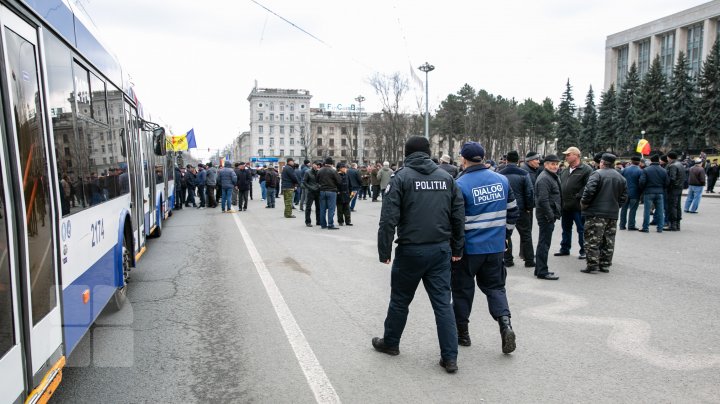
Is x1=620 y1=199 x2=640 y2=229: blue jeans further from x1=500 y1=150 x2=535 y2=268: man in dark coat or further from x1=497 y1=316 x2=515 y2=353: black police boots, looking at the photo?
x1=497 y1=316 x2=515 y2=353: black police boots

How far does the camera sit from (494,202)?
4762 mm

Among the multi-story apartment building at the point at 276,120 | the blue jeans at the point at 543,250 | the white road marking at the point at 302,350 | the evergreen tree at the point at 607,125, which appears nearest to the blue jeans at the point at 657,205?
the blue jeans at the point at 543,250

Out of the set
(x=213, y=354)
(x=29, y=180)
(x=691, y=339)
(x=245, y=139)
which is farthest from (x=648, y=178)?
(x=245, y=139)

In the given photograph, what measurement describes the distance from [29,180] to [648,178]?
1326cm

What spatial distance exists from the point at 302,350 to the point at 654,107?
222ft

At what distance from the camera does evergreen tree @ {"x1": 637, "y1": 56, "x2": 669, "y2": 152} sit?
6112cm

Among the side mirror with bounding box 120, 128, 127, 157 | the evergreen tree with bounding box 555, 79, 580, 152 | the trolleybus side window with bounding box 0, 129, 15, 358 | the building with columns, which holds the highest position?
the building with columns

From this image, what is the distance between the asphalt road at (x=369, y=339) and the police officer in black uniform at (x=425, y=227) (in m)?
0.53

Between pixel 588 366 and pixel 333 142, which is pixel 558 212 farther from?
pixel 333 142

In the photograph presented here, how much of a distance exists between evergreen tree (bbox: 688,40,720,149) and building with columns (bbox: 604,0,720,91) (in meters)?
15.4

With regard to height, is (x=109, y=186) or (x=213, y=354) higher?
(x=109, y=186)

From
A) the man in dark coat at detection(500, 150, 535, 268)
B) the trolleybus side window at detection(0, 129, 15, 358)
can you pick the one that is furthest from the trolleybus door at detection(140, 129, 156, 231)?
the trolleybus side window at detection(0, 129, 15, 358)

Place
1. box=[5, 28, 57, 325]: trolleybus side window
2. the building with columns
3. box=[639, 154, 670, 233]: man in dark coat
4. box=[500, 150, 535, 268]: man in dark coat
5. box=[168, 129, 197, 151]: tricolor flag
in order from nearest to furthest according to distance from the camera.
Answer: box=[5, 28, 57, 325]: trolleybus side window < box=[500, 150, 535, 268]: man in dark coat < box=[639, 154, 670, 233]: man in dark coat < box=[168, 129, 197, 151]: tricolor flag < the building with columns

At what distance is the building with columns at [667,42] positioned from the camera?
75.8m
